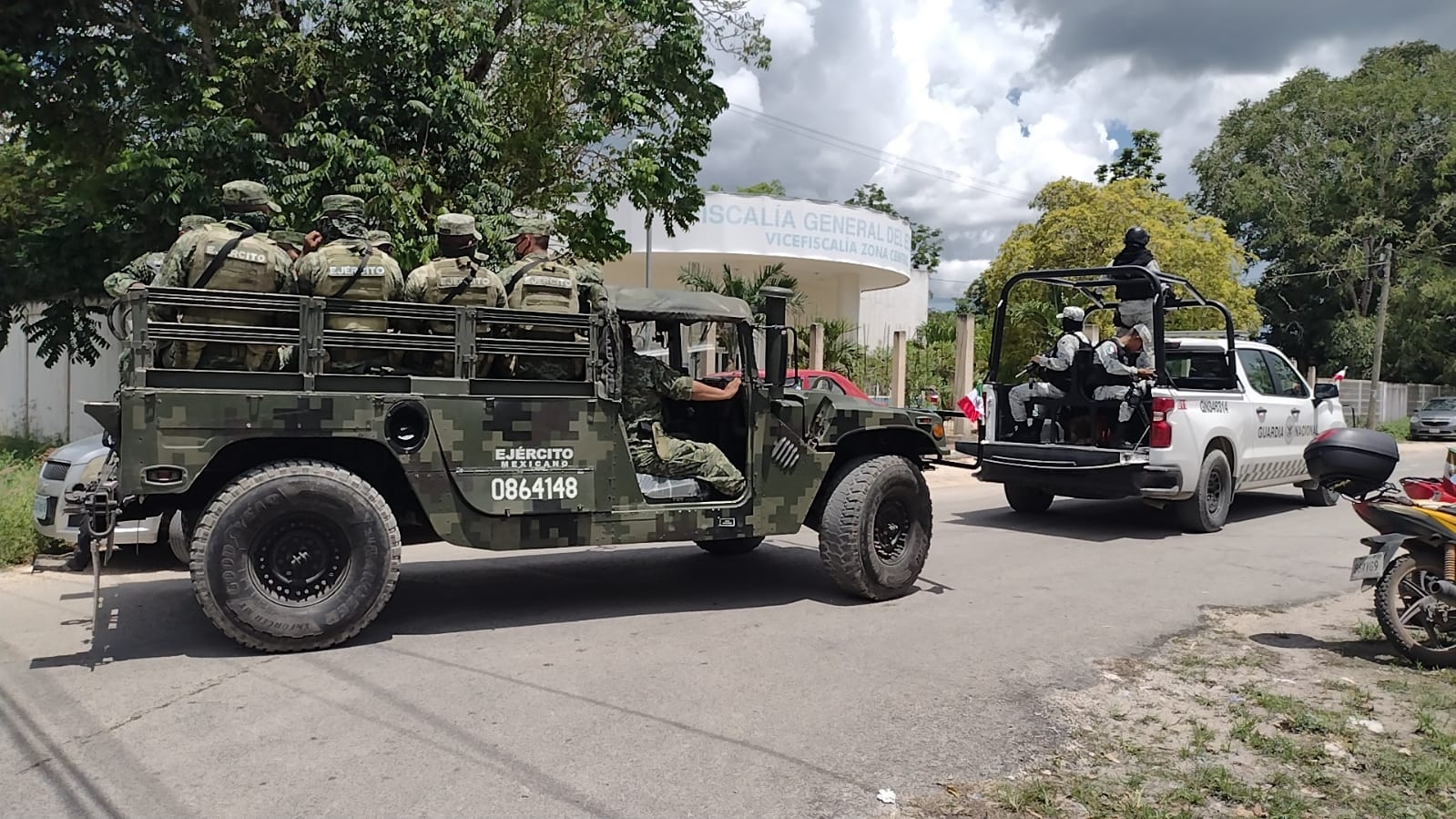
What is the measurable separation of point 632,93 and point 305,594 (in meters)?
8.13

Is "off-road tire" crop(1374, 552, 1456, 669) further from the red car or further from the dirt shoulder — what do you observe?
the red car

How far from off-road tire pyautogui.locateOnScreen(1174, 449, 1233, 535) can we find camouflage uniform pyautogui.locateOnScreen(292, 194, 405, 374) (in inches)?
289

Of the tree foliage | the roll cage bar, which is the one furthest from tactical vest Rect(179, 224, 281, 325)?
the tree foliage

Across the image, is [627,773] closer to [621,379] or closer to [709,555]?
[621,379]

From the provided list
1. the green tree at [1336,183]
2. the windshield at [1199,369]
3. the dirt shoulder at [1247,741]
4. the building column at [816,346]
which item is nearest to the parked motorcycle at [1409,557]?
the dirt shoulder at [1247,741]

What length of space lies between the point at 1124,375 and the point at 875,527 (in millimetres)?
3691

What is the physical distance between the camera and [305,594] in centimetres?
536

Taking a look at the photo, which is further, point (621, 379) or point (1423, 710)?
point (621, 379)

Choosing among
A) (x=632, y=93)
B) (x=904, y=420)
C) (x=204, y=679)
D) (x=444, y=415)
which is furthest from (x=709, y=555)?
(x=632, y=93)

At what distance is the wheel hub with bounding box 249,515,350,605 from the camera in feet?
17.2

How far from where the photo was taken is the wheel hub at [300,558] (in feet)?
17.2

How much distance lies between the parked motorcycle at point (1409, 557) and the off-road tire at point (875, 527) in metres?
2.49

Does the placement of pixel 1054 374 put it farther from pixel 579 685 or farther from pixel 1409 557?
pixel 579 685

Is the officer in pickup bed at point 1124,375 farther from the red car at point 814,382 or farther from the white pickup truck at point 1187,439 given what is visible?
the red car at point 814,382
